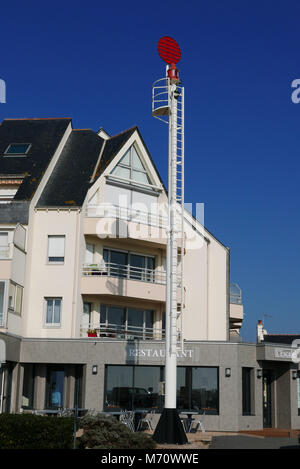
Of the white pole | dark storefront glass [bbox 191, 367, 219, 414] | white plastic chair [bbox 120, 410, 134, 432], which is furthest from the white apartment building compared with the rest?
white plastic chair [bbox 120, 410, 134, 432]

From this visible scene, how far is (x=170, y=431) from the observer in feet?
71.6

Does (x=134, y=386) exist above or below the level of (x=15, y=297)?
below

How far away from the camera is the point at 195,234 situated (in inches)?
1393

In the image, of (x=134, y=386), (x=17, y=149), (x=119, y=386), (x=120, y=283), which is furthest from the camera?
(x=17, y=149)

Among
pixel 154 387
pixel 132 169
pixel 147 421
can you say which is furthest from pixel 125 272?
pixel 147 421

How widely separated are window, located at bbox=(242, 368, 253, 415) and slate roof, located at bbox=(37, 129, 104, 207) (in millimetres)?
10886

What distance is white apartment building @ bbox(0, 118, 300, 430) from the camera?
93.4 ft

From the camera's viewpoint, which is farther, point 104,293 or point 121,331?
point 121,331

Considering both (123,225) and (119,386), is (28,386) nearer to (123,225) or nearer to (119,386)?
(119,386)

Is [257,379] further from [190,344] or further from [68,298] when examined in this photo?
[68,298]

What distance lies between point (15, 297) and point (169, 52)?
1228 cm

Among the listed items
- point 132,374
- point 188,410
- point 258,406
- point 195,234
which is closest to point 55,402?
point 132,374

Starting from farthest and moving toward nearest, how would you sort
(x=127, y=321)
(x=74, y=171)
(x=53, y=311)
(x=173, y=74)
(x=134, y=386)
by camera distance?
(x=74, y=171), (x=127, y=321), (x=53, y=311), (x=134, y=386), (x=173, y=74)

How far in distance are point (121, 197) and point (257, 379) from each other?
442 inches
